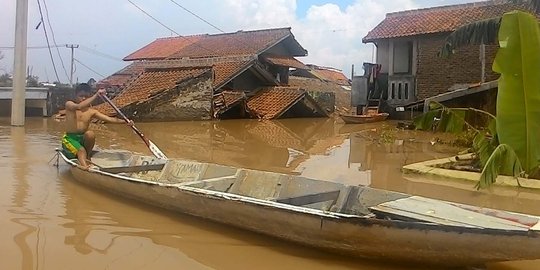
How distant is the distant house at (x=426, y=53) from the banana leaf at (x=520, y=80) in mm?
12976

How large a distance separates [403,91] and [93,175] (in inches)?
684

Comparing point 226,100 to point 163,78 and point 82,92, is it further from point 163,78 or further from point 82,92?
point 82,92

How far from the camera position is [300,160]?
11.2 meters

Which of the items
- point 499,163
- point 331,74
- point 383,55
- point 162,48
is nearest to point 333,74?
point 331,74

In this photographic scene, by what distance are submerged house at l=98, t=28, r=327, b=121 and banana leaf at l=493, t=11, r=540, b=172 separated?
1528 cm

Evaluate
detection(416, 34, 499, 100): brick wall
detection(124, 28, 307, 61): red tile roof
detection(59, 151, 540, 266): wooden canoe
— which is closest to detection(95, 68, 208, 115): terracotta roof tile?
detection(124, 28, 307, 61): red tile roof

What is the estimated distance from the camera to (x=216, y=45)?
30125mm

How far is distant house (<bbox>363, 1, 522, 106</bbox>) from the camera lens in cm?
2017

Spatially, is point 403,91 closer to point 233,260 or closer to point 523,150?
point 523,150

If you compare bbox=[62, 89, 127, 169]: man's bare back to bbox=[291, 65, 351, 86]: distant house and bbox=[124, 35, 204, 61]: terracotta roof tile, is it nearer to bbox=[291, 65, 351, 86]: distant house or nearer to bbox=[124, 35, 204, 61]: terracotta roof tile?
bbox=[124, 35, 204, 61]: terracotta roof tile

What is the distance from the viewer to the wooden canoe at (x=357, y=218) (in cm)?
372

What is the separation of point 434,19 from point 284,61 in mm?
8900

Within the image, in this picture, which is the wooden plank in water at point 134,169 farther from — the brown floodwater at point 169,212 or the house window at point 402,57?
the house window at point 402,57

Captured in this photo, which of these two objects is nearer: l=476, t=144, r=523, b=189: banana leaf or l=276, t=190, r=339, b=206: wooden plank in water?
l=276, t=190, r=339, b=206: wooden plank in water
